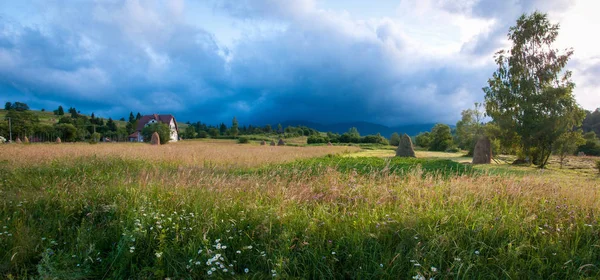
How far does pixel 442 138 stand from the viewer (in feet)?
Result: 164

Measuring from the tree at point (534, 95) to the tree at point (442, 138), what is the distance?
27289 mm

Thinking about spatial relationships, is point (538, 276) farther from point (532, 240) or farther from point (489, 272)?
point (532, 240)

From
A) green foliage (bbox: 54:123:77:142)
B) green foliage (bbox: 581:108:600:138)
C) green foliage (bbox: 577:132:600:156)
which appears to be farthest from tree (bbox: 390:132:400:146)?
green foliage (bbox: 54:123:77:142)

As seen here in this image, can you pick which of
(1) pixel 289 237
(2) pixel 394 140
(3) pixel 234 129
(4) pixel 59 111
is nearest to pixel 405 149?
(1) pixel 289 237

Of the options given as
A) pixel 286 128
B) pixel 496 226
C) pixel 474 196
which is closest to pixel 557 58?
pixel 474 196

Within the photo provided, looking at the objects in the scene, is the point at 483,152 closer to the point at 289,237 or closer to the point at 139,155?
the point at 289,237

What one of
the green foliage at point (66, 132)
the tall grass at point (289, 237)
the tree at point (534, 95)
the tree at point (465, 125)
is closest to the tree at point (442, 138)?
the tree at point (465, 125)

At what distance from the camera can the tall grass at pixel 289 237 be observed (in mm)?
3199

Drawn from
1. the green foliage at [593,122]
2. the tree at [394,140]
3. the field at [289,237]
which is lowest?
the field at [289,237]

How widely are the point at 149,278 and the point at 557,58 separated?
28.9 metres

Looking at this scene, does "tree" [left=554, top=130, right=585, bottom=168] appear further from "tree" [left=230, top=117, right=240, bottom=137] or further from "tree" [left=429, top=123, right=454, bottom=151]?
"tree" [left=230, top=117, right=240, bottom=137]

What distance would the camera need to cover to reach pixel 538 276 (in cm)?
310

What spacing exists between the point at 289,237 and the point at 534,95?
2500 cm

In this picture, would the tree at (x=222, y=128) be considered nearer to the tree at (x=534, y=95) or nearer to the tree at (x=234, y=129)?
the tree at (x=234, y=129)
